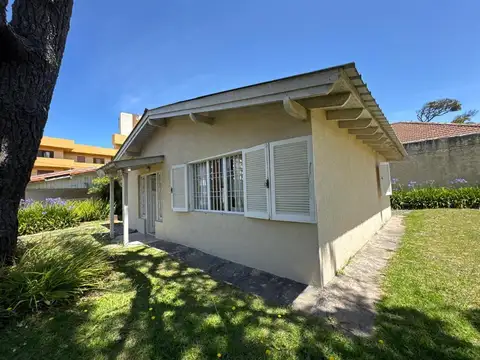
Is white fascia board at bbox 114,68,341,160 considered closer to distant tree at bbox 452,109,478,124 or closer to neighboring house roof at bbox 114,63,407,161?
neighboring house roof at bbox 114,63,407,161

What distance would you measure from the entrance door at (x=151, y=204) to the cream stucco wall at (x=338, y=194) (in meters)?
7.16

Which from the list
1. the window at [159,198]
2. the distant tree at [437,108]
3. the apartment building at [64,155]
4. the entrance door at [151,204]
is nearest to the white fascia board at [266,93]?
the window at [159,198]

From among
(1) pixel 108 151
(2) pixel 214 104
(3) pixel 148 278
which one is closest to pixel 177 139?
(2) pixel 214 104

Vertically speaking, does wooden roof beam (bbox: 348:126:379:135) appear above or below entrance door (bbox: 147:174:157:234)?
above

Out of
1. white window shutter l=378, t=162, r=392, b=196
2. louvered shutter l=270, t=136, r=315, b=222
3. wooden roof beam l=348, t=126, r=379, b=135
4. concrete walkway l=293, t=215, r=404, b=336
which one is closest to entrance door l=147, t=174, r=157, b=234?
louvered shutter l=270, t=136, r=315, b=222

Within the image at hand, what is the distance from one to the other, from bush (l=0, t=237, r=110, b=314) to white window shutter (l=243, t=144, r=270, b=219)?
324 centimetres

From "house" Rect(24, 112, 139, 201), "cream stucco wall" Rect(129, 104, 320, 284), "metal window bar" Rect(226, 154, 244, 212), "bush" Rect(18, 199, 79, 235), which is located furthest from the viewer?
"house" Rect(24, 112, 139, 201)

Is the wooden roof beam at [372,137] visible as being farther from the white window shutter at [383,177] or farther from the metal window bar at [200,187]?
the metal window bar at [200,187]

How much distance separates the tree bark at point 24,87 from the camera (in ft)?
11.6

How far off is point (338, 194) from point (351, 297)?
202 centimetres

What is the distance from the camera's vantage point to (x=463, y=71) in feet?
41.8

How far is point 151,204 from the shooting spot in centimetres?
944

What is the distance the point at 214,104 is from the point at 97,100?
17278 mm

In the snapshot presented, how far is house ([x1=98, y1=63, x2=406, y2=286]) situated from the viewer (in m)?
3.83
